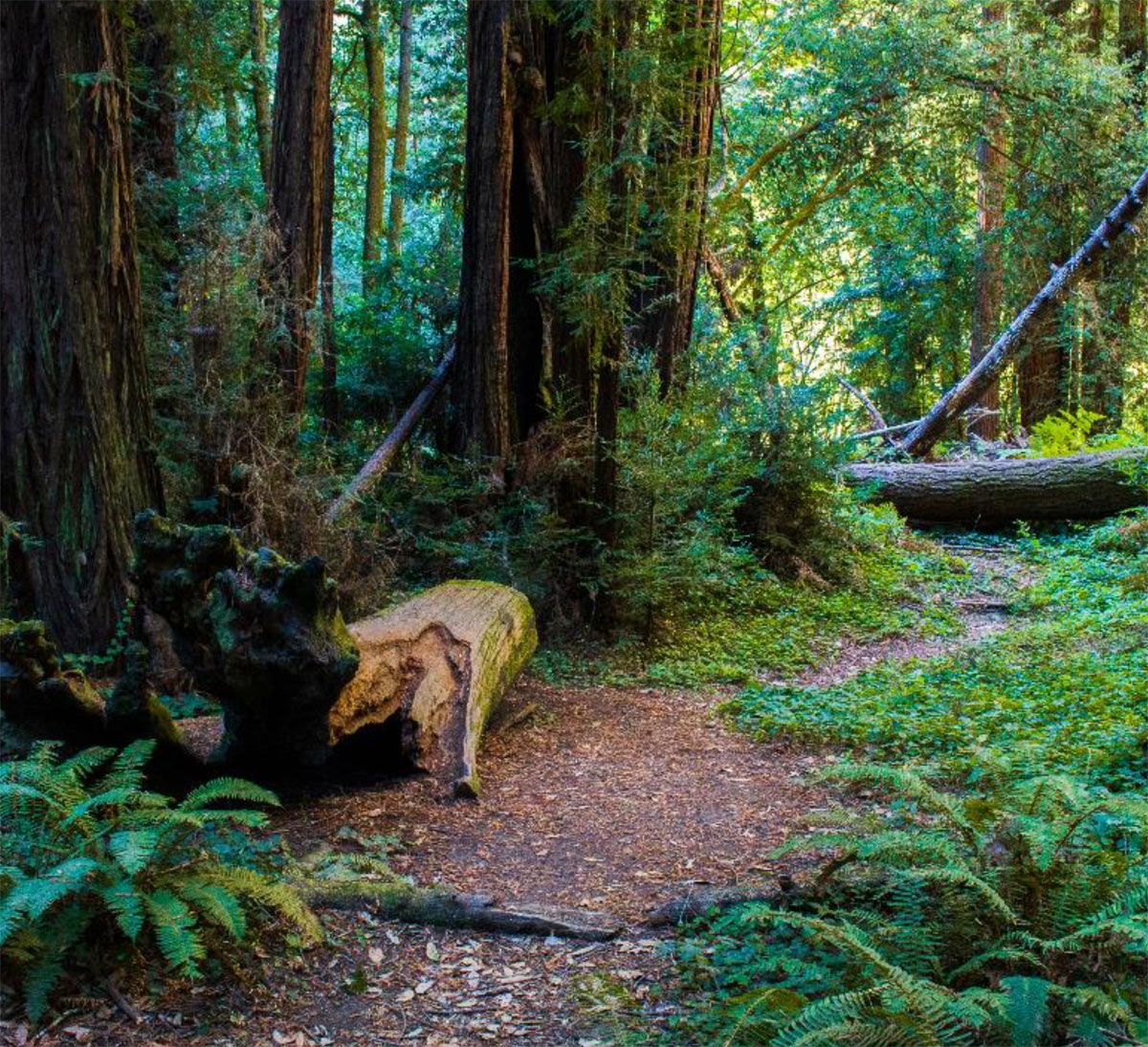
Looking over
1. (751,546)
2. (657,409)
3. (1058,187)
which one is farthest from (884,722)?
(1058,187)

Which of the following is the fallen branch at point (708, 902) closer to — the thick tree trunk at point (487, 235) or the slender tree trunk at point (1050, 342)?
the thick tree trunk at point (487, 235)

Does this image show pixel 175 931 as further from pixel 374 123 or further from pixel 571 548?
pixel 374 123

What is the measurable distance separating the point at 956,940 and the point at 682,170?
271 inches

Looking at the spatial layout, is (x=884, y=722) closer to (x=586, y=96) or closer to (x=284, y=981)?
(x=284, y=981)

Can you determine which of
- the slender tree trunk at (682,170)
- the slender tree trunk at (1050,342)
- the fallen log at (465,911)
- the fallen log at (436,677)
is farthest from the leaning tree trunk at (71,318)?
the slender tree trunk at (1050,342)

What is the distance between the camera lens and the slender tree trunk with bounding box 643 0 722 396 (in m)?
8.67

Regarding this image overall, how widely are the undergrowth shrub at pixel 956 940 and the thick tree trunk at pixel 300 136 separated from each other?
716cm

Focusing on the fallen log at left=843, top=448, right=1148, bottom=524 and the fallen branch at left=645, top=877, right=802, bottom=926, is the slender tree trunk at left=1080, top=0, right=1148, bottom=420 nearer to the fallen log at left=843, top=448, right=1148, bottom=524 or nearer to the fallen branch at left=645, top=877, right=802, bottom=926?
the fallen log at left=843, top=448, right=1148, bottom=524

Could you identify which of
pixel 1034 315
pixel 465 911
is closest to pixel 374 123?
pixel 1034 315

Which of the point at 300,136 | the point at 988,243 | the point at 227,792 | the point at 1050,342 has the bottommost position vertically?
the point at 227,792

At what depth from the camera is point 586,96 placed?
872 centimetres

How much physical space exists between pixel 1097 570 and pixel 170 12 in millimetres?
9746

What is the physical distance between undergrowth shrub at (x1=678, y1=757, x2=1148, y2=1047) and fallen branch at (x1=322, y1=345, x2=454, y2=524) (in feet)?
19.6

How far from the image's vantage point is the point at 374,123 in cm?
1839
